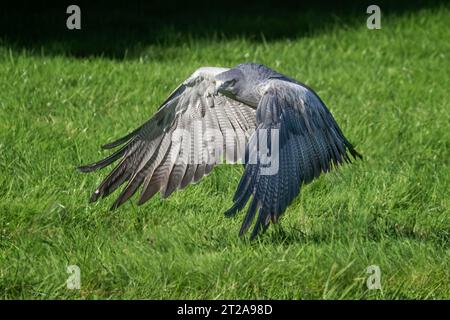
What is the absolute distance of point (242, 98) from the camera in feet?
18.0

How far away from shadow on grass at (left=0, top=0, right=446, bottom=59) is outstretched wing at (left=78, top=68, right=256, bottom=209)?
308cm


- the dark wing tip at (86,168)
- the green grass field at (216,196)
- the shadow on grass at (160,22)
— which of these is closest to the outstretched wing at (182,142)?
the dark wing tip at (86,168)

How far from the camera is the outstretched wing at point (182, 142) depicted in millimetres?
5695

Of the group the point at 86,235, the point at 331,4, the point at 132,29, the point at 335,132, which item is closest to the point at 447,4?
the point at 331,4

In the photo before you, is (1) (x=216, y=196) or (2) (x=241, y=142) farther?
(1) (x=216, y=196)

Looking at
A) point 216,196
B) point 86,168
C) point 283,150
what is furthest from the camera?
point 216,196

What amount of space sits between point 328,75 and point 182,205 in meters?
3.15

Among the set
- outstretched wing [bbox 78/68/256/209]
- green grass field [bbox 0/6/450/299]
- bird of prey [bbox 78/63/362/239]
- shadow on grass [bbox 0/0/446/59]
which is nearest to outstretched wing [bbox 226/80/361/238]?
bird of prey [bbox 78/63/362/239]

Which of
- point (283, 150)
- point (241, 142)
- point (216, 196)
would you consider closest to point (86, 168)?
point (216, 196)

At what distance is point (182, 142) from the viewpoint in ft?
19.1

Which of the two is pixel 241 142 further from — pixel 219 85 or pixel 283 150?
pixel 283 150

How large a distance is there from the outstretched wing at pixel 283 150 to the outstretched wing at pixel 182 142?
0.61 metres

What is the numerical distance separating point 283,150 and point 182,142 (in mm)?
920
